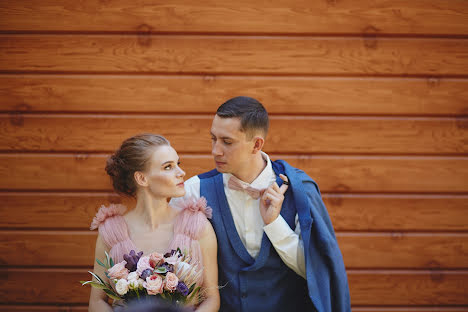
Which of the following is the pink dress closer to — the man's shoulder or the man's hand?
the man's hand

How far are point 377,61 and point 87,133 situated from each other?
219 cm

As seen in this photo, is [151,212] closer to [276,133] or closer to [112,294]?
[112,294]

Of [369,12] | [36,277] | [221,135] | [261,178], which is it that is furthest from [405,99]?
[36,277]

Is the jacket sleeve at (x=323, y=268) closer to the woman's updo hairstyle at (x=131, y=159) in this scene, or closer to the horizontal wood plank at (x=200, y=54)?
the woman's updo hairstyle at (x=131, y=159)

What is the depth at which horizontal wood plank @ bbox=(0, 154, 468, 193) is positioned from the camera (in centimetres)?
302

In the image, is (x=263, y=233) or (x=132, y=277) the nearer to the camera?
(x=132, y=277)

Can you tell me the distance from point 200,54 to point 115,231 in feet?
4.73

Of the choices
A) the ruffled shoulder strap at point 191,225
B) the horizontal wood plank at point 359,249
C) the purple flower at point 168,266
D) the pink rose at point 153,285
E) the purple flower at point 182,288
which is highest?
the ruffled shoulder strap at point 191,225

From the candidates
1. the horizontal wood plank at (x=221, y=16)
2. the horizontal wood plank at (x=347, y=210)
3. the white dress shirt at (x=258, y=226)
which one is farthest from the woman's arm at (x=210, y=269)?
the horizontal wood plank at (x=221, y=16)

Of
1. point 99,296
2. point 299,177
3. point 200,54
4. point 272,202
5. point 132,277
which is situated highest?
point 200,54

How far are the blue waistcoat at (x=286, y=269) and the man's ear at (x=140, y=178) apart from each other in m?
0.41

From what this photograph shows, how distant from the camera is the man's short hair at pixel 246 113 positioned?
7.61ft

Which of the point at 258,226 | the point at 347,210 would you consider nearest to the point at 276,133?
the point at 347,210

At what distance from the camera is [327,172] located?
10.0 ft
